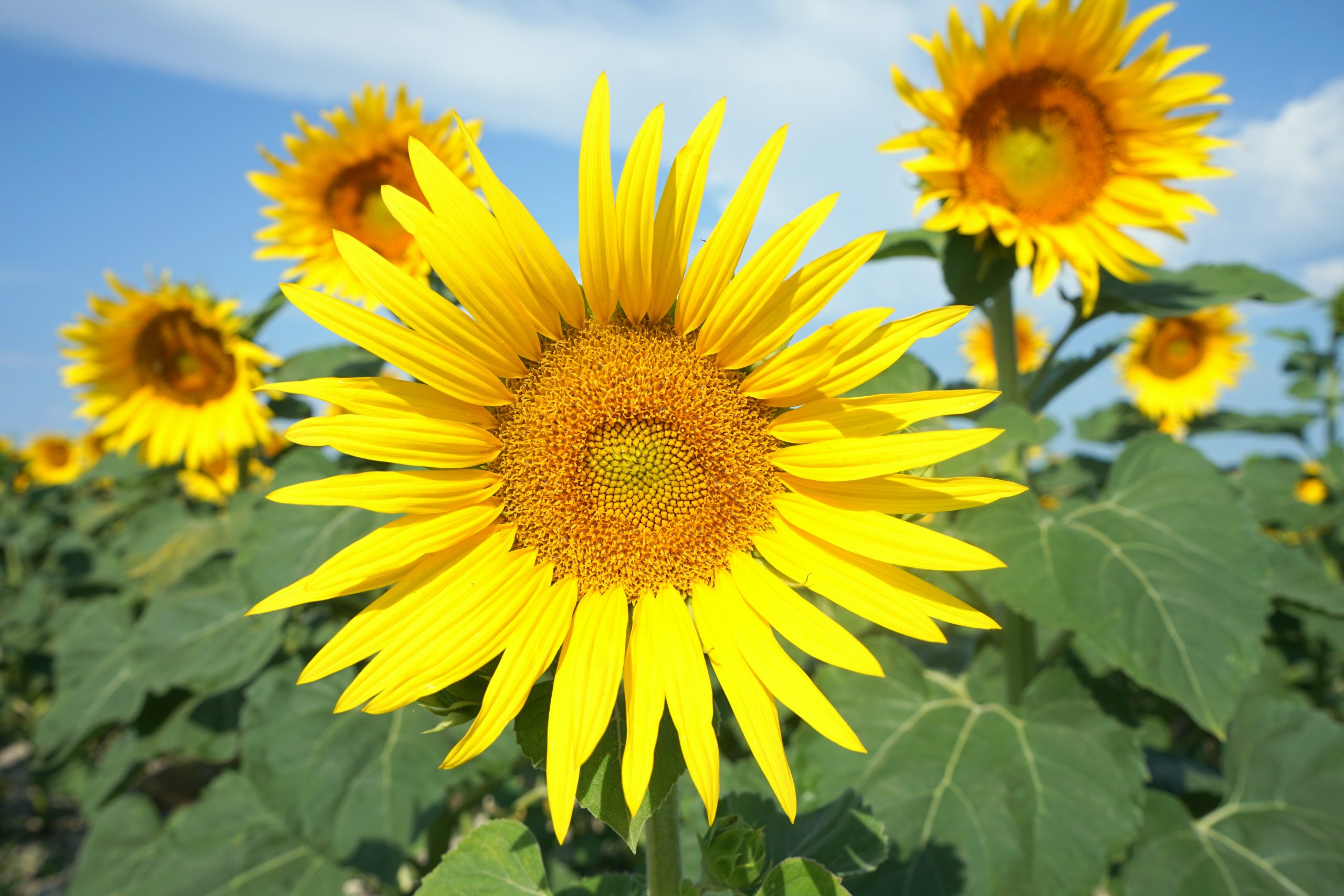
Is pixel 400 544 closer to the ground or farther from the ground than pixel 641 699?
farther from the ground

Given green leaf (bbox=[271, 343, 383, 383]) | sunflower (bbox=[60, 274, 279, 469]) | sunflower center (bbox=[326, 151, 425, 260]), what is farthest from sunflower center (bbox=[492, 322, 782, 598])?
sunflower (bbox=[60, 274, 279, 469])

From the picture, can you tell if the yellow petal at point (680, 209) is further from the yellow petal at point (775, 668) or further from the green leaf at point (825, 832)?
the green leaf at point (825, 832)

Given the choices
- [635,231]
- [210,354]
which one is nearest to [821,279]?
[635,231]

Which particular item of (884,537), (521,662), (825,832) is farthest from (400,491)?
(825,832)

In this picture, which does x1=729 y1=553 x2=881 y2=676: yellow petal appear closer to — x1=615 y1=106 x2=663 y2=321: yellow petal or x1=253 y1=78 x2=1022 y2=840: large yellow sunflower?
x1=253 y1=78 x2=1022 y2=840: large yellow sunflower

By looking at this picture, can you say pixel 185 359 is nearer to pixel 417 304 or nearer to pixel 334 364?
pixel 334 364
